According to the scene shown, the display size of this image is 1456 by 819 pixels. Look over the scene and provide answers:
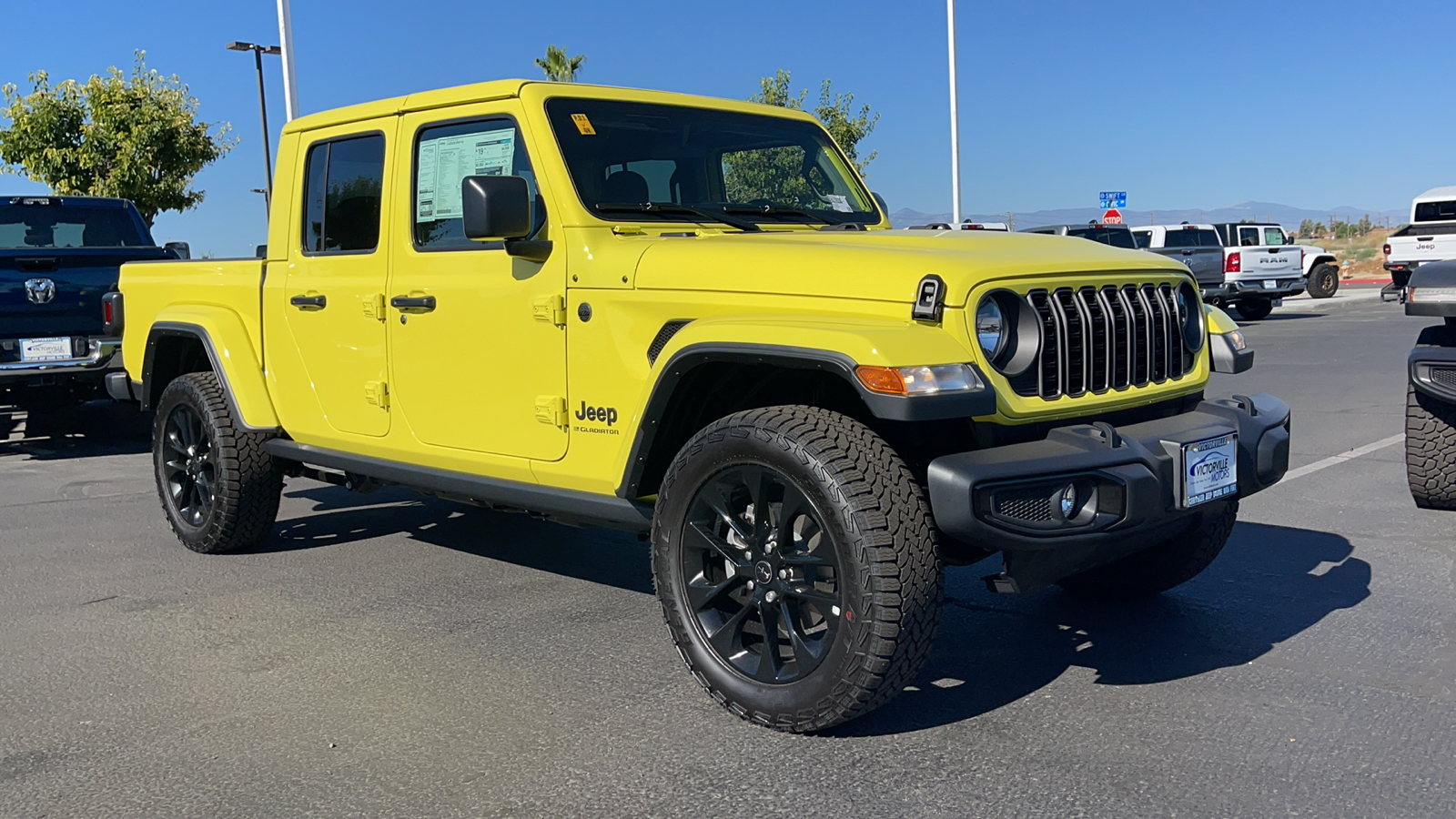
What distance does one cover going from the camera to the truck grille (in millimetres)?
3781

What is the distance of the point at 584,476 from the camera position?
14.1ft

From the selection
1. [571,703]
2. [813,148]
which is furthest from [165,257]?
[571,703]

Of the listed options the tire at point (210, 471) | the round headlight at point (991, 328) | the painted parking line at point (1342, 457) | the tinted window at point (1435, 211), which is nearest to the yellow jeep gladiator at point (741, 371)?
the round headlight at point (991, 328)

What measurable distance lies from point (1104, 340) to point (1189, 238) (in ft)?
76.0

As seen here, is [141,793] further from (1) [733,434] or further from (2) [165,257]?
(2) [165,257]

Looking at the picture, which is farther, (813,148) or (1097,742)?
(813,148)

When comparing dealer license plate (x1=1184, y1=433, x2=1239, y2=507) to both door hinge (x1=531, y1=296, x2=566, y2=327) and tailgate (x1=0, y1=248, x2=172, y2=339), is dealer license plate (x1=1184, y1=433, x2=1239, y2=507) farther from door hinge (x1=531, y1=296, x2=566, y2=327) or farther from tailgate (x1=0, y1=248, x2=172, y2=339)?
tailgate (x1=0, y1=248, x2=172, y2=339)

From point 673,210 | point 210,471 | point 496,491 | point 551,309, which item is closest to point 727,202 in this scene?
point 673,210

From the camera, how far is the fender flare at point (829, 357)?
3326 millimetres

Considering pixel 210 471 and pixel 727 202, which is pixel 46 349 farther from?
pixel 727 202

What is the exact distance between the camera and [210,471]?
6.14 metres

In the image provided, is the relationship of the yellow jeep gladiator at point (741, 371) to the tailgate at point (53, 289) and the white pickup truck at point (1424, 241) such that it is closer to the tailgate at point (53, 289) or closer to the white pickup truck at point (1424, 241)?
the tailgate at point (53, 289)

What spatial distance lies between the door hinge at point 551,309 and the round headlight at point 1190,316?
2075mm

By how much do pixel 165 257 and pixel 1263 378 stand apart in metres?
10.5
